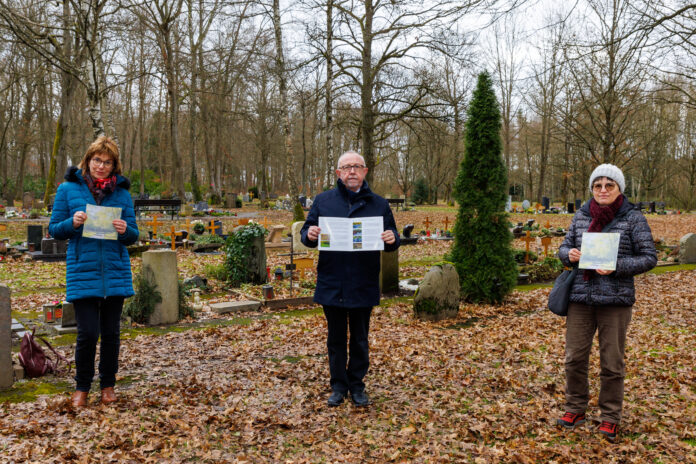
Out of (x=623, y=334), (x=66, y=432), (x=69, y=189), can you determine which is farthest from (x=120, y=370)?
(x=623, y=334)

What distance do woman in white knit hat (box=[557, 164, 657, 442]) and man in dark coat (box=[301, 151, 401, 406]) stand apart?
149 cm

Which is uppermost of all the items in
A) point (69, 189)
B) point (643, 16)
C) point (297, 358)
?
point (643, 16)

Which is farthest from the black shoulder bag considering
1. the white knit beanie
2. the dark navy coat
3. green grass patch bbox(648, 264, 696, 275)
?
green grass patch bbox(648, 264, 696, 275)

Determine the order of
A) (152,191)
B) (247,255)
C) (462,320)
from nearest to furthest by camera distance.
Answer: (462,320)
(247,255)
(152,191)

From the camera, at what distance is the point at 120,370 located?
5.65 m

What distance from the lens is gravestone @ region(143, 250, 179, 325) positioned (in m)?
7.82

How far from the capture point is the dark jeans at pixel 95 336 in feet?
14.3

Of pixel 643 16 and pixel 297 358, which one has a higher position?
pixel 643 16

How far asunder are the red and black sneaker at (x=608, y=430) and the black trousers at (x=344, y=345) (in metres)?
1.87

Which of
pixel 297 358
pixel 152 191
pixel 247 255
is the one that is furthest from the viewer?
pixel 152 191

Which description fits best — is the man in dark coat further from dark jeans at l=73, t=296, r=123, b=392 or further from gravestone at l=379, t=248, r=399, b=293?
gravestone at l=379, t=248, r=399, b=293

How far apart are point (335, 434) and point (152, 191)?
39.5m

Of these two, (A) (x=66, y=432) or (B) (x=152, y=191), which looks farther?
(B) (x=152, y=191)

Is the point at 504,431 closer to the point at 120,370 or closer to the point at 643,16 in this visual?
the point at 120,370
